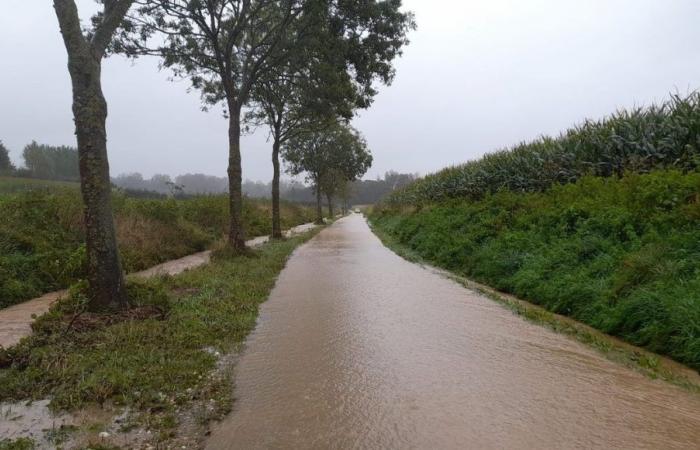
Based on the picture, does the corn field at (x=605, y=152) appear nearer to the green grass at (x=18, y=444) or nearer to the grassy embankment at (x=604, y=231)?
the grassy embankment at (x=604, y=231)

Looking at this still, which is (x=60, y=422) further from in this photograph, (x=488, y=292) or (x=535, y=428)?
(x=488, y=292)

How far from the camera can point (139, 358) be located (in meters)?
4.10

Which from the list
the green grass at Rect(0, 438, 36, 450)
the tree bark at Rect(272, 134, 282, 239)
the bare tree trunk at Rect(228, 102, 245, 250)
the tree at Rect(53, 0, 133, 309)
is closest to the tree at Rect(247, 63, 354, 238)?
the tree bark at Rect(272, 134, 282, 239)

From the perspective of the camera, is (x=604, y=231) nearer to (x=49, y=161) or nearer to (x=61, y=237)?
(x=61, y=237)

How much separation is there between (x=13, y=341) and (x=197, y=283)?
10.7 feet

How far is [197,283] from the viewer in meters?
8.02

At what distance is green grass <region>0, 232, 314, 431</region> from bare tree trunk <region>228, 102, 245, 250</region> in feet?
18.7

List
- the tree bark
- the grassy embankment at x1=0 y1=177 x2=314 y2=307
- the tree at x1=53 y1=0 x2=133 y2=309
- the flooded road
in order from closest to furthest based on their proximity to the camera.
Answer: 1. the flooded road
2. the tree at x1=53 y1=0 x2=133 y2=309
3. the grassy embankment at x1=0 y1=177 x2=314 y2=307
4. the tree bark

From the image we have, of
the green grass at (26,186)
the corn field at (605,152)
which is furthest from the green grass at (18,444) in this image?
the green grass at (26,186)

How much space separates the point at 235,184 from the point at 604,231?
9164 millimetres

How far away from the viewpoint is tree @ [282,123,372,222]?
3017cm

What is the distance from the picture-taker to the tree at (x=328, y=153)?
99.0ft

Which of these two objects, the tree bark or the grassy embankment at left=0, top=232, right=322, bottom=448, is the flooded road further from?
the tree bark

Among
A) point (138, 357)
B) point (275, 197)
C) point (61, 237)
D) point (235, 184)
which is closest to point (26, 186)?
point (61, 237)
